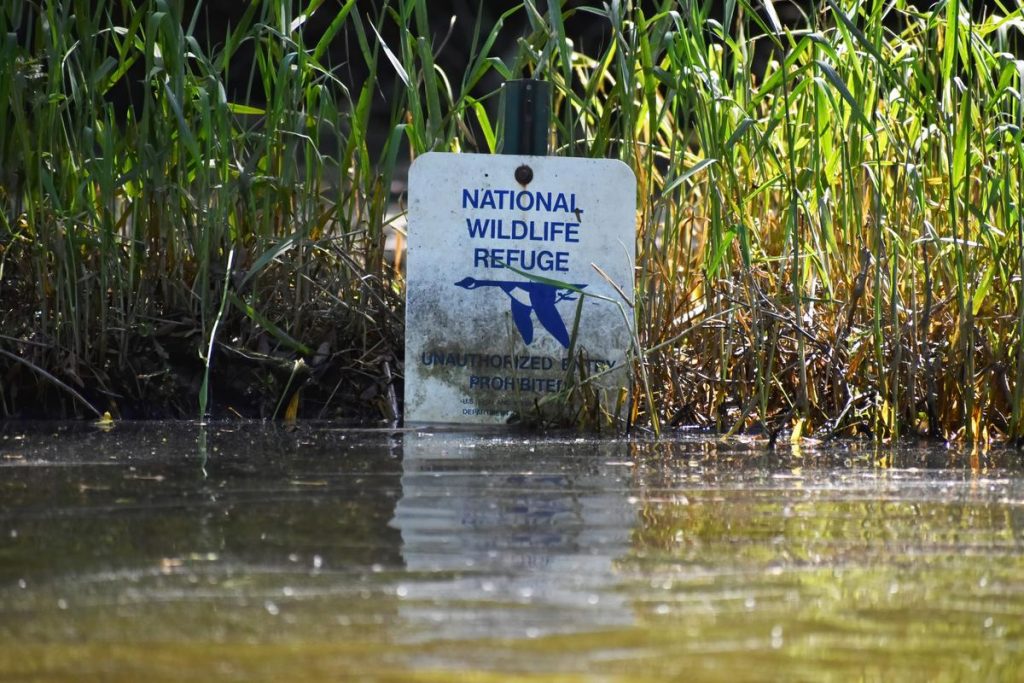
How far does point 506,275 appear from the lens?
2809 millimetres

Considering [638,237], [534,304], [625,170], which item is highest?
[625,170]

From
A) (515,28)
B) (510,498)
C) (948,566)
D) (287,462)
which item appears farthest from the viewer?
(515,28)

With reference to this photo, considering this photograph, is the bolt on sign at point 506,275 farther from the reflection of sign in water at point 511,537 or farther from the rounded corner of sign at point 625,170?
the reflection of sign in water at point 511,537

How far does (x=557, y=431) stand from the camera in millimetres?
2734

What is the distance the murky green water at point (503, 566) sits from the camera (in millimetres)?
Result: 1288

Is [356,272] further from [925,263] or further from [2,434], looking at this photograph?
[925,263]

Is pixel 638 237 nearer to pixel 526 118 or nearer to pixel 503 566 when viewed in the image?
pixel 526 118

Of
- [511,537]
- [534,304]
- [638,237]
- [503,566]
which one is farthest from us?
[638,237]

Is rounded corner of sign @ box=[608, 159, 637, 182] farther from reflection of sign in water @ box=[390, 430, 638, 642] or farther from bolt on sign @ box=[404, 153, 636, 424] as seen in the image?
reflection of sign in water @ box=[390, 430, 638, 642]

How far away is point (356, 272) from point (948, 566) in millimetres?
1603

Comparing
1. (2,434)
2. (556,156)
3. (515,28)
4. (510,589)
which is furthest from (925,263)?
(515,28)

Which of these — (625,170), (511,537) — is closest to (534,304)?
(625,170)

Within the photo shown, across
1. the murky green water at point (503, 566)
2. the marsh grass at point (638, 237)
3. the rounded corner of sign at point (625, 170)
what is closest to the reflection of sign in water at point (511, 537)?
the murky green water at point (503, 566)

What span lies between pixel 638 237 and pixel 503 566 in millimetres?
1597
